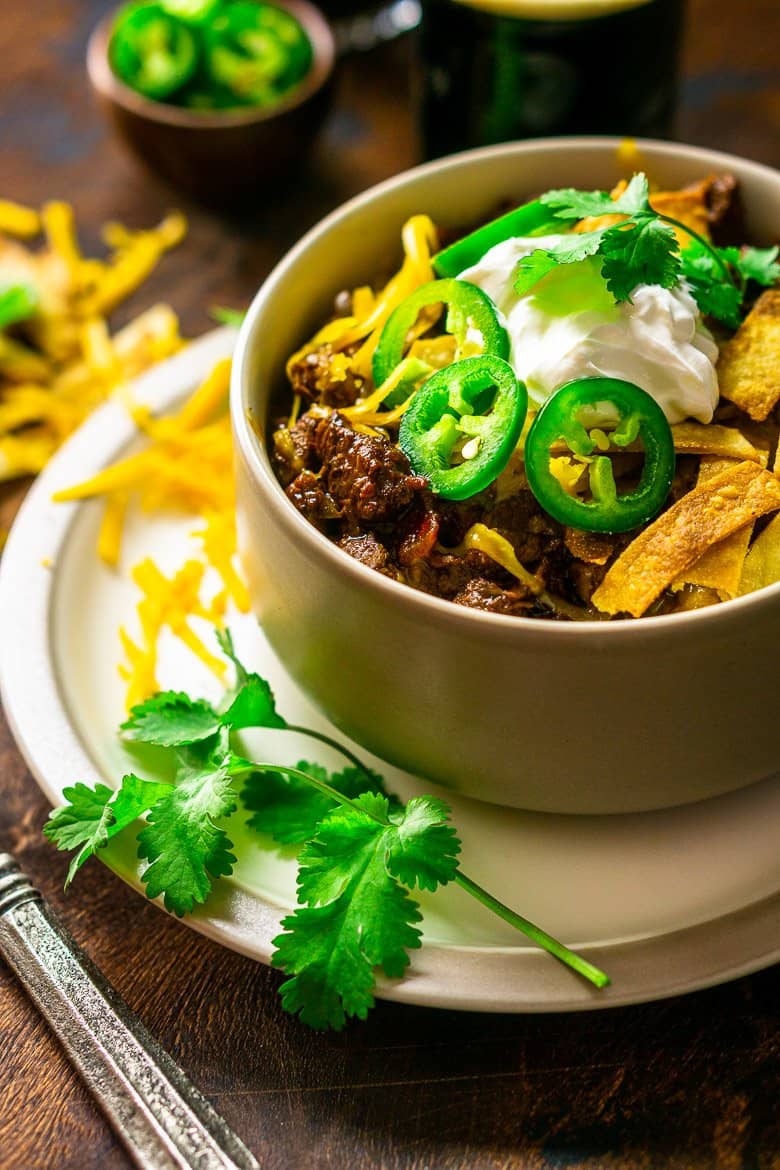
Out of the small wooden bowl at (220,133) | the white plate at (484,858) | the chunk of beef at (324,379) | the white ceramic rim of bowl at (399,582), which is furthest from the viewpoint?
the small wooden bowl at (220,133)

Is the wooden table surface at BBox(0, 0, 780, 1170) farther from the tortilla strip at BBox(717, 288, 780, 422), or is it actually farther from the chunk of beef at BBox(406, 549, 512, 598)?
the tortilla strip at BBox(717, 288, 780, 422)

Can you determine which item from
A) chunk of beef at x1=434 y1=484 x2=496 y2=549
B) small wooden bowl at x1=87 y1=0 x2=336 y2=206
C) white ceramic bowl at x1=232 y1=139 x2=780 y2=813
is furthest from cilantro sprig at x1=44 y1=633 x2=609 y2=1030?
small wooden bowl at x1=87 y1=0 x2=336 y2=206

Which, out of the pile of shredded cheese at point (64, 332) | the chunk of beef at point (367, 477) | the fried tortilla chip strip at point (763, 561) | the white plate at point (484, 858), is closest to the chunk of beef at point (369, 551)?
the chunk of beef at point (367, 477)

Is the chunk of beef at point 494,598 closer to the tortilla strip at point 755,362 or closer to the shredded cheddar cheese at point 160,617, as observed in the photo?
the tortilla strip at point 755,362

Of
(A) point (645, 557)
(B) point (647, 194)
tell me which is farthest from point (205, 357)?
(A) point (645, 557)

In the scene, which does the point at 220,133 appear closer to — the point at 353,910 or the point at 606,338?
the point at 606,338

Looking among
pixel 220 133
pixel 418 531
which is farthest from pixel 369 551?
pixel 220 133
